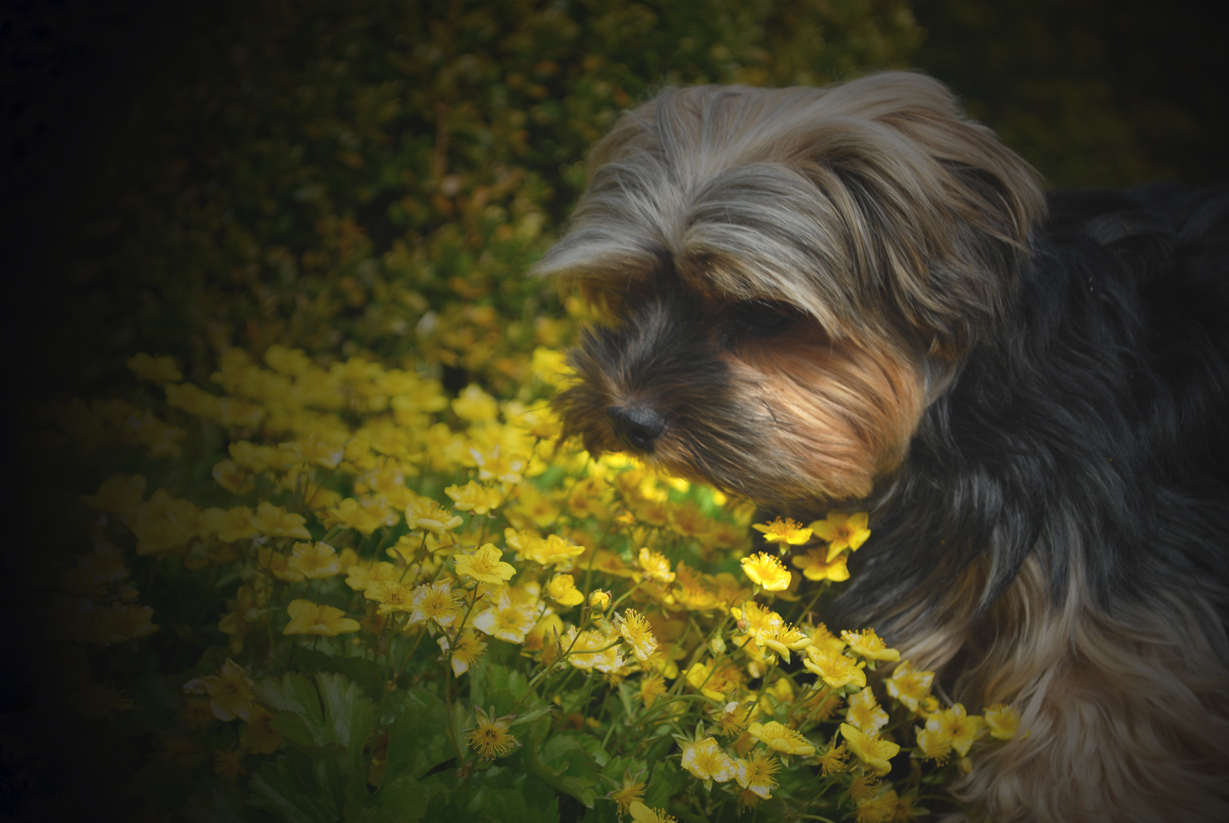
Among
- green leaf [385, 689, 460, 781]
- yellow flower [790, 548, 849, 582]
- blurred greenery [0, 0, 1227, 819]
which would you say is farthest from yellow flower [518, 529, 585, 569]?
blurred greenery [0, 0, 1227, 819]

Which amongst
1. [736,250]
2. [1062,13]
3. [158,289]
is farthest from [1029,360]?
[1062,13]

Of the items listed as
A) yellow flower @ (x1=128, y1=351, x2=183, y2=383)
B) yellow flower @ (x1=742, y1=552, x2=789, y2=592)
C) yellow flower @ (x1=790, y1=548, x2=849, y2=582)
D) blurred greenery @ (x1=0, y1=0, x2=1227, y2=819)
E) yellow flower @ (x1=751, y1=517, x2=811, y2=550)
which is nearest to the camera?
yellow flower @ (x1=742, y1=552, x2=789, y2=592)

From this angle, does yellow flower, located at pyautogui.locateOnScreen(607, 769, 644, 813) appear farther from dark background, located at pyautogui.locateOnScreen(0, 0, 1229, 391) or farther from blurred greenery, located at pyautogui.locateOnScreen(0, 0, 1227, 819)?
blurred greenery, located at pyautogui.locateOnScreen(0, 0, 1227, 819)

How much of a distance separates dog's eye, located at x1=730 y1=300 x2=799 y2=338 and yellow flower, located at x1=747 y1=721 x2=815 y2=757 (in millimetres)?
929

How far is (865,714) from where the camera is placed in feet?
4.98

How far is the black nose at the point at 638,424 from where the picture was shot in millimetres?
1927

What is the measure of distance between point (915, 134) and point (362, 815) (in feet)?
5.96

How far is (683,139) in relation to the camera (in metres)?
2.07

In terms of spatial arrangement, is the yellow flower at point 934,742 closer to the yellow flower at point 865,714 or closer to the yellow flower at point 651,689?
the yellow flower at point 865,714

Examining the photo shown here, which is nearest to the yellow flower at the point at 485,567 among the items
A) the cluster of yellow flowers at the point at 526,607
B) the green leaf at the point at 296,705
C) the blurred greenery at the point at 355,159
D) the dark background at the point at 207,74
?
the cluster of yellow flowers at the point at 526,607

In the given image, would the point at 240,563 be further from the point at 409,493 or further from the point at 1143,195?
the point at 1143,195

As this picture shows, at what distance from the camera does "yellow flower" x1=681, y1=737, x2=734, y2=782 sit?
133cm

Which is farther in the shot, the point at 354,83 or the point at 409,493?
the point at 354,83

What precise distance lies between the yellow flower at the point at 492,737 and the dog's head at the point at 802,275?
0.78 metres
